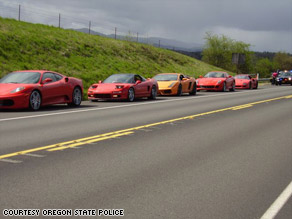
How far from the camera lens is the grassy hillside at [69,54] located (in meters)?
30.0

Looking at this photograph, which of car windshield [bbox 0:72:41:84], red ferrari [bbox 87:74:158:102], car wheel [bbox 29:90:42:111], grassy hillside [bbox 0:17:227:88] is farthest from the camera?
grassy hillside [bbox 0:17:227:88]

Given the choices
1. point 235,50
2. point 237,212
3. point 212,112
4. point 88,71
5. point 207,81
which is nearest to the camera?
point 237,212

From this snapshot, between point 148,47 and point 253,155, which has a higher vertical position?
point 148,47

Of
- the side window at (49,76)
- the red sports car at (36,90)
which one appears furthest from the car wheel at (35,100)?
the side window at (49,76)

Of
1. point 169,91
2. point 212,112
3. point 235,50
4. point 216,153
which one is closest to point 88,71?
point 169,91

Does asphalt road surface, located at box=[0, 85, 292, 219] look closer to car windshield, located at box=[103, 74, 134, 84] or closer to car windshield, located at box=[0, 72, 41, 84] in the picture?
car windshield, located at box=[0, 72, 41, 84]

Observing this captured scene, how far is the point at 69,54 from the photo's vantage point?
3600 centimetres

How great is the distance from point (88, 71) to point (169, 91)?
36.0 feet

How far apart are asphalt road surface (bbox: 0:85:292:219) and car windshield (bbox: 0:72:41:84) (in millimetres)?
3216

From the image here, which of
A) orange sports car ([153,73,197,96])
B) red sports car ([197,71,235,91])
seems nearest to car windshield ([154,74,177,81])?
orange sports car ([153,73,197,96])

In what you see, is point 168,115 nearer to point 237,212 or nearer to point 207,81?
point 237,212

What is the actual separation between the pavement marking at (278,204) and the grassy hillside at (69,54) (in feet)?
71.2

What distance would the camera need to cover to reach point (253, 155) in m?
7.61

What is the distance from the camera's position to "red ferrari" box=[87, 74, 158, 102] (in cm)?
1931
